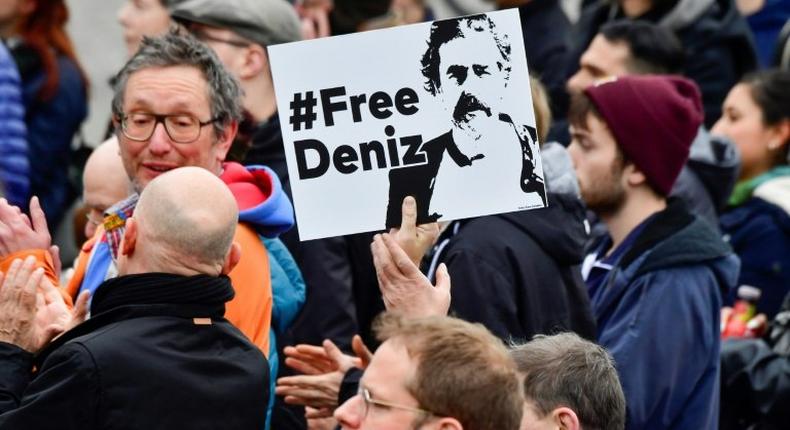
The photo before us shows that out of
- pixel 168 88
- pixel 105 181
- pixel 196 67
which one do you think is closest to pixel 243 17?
pixel 105 181

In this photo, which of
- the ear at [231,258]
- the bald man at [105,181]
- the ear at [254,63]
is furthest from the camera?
the ear at [254,63]

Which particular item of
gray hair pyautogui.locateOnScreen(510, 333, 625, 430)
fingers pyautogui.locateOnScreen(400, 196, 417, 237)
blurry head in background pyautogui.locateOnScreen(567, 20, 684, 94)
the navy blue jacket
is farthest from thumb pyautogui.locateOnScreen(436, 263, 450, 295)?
the navy blue jacket

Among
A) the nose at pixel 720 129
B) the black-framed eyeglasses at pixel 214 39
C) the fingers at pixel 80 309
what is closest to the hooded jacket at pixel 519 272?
the fingers at pixel 80 309

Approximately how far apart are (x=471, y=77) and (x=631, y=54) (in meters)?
3.53

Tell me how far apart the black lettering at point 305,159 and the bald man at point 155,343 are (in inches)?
10.8

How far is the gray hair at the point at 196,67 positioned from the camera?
5.14 metres

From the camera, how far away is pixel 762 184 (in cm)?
762

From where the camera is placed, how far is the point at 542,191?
4.66 m

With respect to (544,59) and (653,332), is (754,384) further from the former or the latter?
(544,59)

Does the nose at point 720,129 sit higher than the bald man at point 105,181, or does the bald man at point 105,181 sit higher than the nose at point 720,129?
the bald man at point 105,181

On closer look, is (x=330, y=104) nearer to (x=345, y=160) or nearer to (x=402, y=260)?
(x=345, y=160)

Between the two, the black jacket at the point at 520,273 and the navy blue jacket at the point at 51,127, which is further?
the navy blue jacket at the point at 51,127

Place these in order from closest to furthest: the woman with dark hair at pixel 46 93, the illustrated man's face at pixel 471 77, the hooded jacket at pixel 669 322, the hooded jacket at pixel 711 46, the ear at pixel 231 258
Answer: the ear at pixel 231 258
the illustrated man's face at pixel 471 77
the hooded jacket at pixel 669 322
the woman with dark hair at pixel 46 93
the hooded jacket at pixel 711 46

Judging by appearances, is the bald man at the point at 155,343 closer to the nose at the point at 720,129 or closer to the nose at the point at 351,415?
the nose at the point at 351,415
